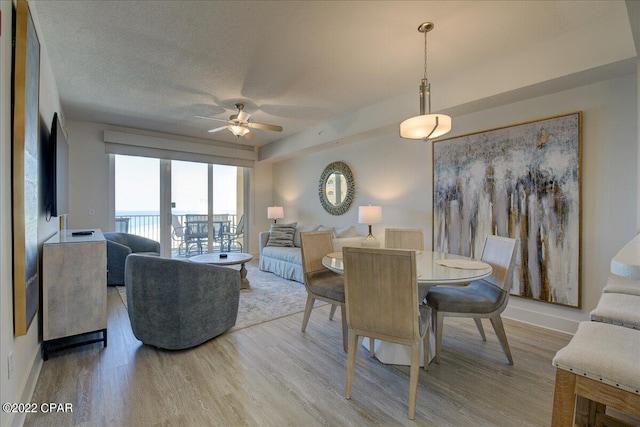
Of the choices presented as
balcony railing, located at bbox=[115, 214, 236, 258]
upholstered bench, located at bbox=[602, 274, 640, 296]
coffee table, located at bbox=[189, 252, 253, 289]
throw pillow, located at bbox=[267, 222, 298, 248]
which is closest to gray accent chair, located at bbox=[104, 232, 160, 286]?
balcony railing, located at bbox=[115, 214, 236, 258]

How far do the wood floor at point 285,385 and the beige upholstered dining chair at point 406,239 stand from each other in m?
0.96

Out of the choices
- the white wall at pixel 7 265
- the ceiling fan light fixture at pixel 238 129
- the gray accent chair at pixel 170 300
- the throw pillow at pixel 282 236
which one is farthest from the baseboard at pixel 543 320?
the white wall at pixel 7 265

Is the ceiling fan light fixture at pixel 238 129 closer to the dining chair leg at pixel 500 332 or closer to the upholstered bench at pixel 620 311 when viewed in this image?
the dining chair leg at pixel 500 332

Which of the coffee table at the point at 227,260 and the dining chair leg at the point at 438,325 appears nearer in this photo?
the dining chair leg at the point at 438,325

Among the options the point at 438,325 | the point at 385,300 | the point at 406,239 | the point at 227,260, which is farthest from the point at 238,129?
the point at 438,325

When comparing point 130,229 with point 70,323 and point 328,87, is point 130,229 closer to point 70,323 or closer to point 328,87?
point 70,323

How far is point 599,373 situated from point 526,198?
230 cm

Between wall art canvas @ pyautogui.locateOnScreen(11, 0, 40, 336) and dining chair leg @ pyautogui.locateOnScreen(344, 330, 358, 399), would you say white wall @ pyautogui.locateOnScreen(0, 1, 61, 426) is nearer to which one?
wall art canvas @ pyautogui.locateOnScreen(11, 0, 40, 336)

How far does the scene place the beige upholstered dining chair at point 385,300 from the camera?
5.16 ft

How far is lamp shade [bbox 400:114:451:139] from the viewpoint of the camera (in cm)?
208

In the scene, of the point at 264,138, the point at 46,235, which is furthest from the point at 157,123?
the point at 46,235

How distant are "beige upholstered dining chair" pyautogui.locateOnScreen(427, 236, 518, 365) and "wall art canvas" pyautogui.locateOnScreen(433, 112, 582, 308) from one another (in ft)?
2.78

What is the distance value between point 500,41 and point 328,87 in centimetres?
168

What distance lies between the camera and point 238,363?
2.13m
